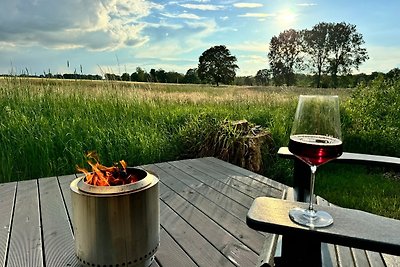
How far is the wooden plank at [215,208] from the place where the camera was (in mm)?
1517

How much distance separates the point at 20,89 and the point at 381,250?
4975mm

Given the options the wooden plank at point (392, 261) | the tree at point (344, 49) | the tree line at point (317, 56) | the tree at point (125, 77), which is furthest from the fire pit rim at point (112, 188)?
the tree at point (344, 49)

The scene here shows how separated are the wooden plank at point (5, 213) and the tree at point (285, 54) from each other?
23.0 metres

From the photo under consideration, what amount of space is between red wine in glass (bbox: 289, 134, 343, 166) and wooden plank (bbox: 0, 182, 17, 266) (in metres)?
1.29

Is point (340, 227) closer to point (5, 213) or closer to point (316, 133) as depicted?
point (316, 133)

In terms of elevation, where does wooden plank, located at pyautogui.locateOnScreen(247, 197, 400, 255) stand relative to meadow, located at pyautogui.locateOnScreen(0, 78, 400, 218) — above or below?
above

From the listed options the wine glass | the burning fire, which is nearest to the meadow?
the burning fire

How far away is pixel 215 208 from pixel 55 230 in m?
0.88

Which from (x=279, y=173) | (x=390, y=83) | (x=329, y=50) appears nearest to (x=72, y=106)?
(x=279, y=173)

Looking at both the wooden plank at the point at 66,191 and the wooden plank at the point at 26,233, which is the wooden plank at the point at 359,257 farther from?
the wooden plank at the point at 66,191

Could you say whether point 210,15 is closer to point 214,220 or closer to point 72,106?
point 72,106

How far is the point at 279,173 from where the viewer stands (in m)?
3.65

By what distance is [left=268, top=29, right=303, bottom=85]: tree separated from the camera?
24.3 m

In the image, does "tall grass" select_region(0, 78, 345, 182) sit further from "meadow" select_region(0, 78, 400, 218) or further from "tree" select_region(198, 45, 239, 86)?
"tree" select_region(198, 45, 239, 86)
